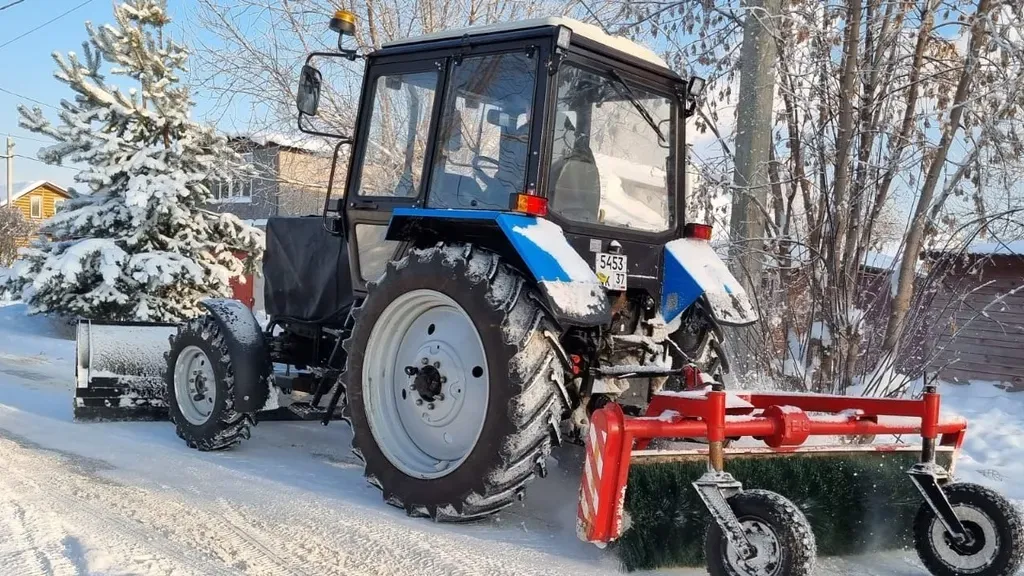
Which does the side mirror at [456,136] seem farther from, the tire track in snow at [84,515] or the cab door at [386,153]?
the tire track in snow at [84,515]

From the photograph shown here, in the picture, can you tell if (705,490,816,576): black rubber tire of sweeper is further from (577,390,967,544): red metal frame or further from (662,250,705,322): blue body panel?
(662,250,705,322): blue body panel

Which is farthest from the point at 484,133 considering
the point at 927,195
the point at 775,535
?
the point at 927,195

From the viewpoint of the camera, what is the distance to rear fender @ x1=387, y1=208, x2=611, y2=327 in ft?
12.5

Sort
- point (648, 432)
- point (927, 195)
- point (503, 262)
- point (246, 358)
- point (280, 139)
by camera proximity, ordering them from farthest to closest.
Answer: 1. point (280, 139)
2. point (927, 195)
3. point (246, 358)
4. point (503, 262)
5. point (648, 432)

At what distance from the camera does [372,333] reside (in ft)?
15.0

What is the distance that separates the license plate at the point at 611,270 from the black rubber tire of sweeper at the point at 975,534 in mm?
1721

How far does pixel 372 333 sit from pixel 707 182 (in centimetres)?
420

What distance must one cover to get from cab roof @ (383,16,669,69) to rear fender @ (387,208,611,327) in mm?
970

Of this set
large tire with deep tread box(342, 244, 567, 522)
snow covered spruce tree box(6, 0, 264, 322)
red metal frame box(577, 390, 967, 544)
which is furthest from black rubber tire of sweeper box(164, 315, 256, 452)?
snow covered spruce tree box(6, 0, 264, 322)

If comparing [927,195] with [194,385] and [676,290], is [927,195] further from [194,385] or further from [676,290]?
[194,385]

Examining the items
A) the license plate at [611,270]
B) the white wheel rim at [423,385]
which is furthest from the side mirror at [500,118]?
the white wheel rim at [423,385]

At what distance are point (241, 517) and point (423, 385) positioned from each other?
1.06m

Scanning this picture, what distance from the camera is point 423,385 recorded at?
4.48m

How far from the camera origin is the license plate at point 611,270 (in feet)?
14.5
